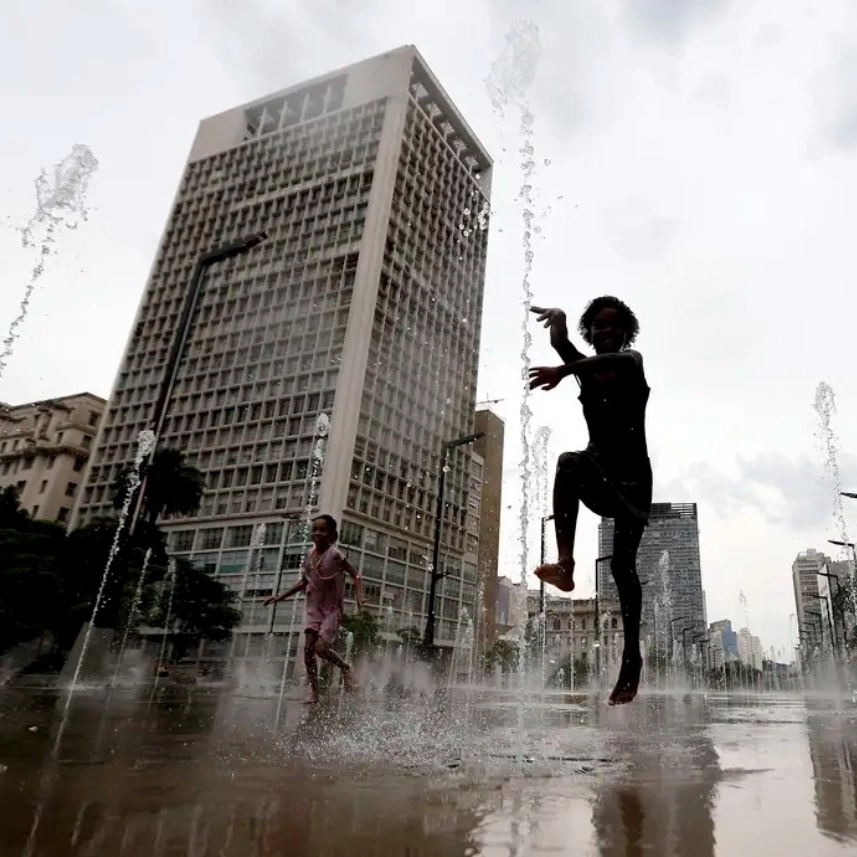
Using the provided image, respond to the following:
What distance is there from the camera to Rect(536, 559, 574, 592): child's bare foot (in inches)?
154

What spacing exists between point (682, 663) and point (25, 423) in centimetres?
8674

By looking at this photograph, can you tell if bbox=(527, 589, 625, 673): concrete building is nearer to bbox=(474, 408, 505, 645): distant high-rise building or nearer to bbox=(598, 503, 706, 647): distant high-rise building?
bbox=(598, 503, 706, 647): distant high-rise building

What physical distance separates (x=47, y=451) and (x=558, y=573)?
79.7 metres

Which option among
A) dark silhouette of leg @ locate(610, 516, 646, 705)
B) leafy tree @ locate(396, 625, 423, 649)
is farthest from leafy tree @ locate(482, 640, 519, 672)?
dark silhouette of leg @ locate(610, 516, 646, 705)

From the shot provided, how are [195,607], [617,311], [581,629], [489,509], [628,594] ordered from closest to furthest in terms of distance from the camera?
[628,594]
[617,311]
[195,607]
[489,509]
[581,629]

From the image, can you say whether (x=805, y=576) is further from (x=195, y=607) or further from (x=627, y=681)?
(x=627, y=681)

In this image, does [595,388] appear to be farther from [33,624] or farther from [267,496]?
[267,496]

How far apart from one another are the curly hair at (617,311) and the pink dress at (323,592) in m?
3.85

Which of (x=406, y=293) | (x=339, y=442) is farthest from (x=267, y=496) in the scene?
(x=406, y=293)

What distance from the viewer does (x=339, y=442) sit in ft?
193

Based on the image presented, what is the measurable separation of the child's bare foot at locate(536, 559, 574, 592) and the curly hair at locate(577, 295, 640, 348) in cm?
148

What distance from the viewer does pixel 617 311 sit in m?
4.24

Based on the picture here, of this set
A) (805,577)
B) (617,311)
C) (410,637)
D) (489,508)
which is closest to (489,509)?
(489,508)

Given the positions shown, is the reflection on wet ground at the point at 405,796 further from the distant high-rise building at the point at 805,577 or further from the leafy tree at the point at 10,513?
the distant high-rise building at the point at 805,577
